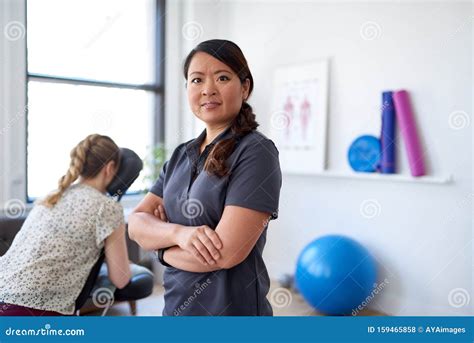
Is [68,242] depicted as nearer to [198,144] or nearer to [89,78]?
[198,144]

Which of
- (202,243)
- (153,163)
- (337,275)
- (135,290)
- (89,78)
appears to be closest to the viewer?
(202,243)

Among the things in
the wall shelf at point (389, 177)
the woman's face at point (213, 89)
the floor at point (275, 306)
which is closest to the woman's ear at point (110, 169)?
the woman's face at point (213, 89)

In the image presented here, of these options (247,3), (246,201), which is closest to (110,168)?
(246,201)

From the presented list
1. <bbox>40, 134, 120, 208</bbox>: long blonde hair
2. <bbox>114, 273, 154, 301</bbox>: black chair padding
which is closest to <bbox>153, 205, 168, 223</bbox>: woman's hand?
<bbox>40, 134, 120, 208</bbox>: long blonde hair

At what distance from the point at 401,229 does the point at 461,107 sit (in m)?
0.79

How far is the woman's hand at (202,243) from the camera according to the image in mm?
896

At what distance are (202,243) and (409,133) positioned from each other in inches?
73.6

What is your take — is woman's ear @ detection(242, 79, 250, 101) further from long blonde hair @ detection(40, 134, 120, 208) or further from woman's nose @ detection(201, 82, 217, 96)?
long blonde hair @ detection(40, 134, 120, 208)

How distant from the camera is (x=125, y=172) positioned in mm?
1706

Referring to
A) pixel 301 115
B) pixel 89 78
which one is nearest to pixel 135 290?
pixel 301 115

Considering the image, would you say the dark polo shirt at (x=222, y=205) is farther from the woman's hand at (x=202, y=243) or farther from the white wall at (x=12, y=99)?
the white wall at (x=12, y=99)

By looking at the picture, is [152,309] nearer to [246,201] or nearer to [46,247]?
[46,247]

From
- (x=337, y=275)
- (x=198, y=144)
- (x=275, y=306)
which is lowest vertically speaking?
(x=275, y=306)

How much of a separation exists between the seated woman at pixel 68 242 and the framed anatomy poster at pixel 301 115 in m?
1.66
